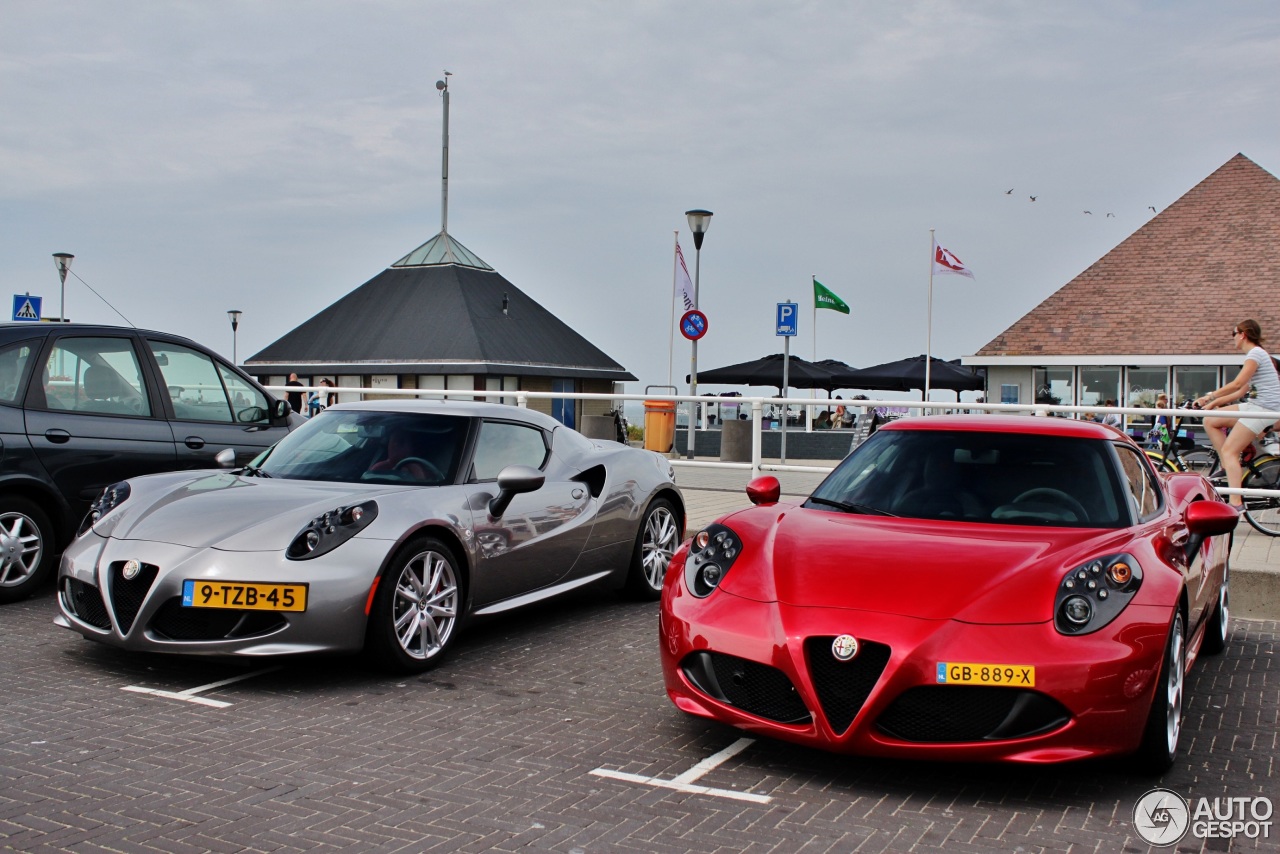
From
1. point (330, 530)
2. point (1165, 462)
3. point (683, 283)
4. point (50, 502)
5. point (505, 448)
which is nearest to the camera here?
point (330, 530)

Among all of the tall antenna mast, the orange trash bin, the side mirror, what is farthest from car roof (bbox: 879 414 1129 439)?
the tall antenna mast

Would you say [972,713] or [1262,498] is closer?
[972,713]

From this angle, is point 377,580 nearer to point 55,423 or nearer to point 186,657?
point 186,657

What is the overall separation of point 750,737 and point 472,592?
1982mm

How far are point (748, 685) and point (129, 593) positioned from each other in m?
3.04

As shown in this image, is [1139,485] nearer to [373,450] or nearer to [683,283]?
[373,450]

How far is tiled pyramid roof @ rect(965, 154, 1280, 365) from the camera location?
3081cm

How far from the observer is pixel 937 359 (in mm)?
35438

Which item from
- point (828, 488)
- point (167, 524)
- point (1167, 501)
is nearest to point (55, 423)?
point (167, 524)

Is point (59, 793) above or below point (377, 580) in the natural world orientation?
below

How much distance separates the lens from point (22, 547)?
7758 millimetres

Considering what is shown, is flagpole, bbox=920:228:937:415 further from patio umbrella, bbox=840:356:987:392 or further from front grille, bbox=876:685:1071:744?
front grille, bbox=876:685:1071:744

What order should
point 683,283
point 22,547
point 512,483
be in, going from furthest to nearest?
point 683,283, point 22,547, point 512,483

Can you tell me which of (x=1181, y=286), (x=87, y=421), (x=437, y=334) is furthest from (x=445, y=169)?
(x=87, y=421)
